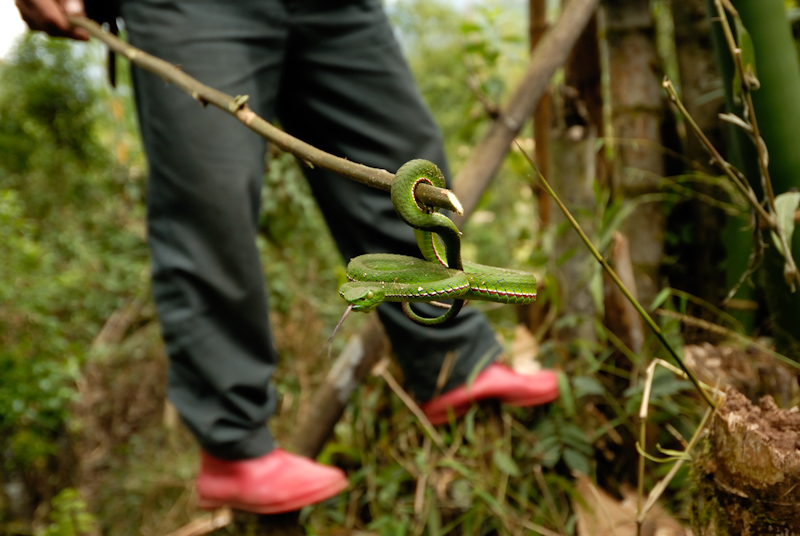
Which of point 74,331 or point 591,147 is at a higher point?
point 591,147

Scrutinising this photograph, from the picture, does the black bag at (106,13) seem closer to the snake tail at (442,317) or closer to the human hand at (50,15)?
the human hand at (50,15)

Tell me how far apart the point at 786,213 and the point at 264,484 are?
1.32 metres

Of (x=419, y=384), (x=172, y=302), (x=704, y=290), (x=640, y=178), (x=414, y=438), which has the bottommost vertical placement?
(x=414, y=438)

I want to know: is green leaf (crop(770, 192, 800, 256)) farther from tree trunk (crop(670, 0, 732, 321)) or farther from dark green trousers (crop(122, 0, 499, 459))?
tree trunk (crop(670, 0, 732, 321))

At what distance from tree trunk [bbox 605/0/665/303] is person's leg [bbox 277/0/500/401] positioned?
0.77 metres

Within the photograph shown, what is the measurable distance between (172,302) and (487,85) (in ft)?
5.95

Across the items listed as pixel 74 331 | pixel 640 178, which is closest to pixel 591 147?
pixel 640 178

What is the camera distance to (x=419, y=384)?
1.83 meters

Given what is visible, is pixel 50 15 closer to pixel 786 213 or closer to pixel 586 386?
pixel 786 213

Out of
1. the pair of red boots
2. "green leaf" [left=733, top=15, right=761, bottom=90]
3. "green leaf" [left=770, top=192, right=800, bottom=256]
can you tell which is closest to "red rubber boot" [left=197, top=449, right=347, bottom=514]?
the pair of red boots

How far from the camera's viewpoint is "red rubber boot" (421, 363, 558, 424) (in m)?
1.80

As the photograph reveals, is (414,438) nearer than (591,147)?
Yes

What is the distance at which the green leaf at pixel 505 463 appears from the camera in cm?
165

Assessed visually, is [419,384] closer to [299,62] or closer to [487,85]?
[299,62]
